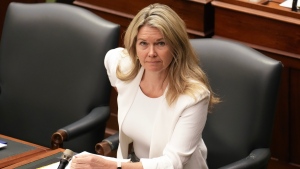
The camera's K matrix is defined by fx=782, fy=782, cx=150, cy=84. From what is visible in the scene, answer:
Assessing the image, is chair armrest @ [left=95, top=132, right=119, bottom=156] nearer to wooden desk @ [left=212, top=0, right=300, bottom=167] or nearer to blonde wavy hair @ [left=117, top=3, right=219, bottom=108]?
blonde wavy hair @ [left=117, top=3, right=219, bottom=108]

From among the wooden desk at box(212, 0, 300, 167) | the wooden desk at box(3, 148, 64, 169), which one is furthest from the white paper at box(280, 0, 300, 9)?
the wooden desk at box(3, 148, 64, 169)

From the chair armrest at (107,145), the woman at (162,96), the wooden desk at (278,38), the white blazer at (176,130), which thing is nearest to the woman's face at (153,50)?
the woman at (162,96)

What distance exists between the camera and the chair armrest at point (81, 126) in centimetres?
266

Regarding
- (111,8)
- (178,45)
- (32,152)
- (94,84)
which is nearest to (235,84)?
(178,45)

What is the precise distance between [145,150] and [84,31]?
614 mm

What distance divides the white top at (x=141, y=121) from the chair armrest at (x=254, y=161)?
0.27 metres

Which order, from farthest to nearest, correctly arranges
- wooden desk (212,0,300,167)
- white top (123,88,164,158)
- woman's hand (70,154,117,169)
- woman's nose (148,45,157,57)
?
wooden desk (212,0,300,167), white top (123,88,164,158), woman's nose (148,45,157,57), woman's hand (70,154,117,169)

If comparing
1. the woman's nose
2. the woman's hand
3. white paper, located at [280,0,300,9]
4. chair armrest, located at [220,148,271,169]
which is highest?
the woman's nose

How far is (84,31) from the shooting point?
9.75ft

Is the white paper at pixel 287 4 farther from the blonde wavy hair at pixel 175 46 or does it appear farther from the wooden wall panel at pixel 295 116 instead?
the blonde wavy hair at pixel 175 46

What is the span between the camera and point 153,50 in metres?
2.44

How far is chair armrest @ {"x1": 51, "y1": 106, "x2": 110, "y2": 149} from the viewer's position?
2660 millimetres

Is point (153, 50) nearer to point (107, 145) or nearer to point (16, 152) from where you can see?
point (107, 145)

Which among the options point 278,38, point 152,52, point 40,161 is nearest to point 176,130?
point 152,52
